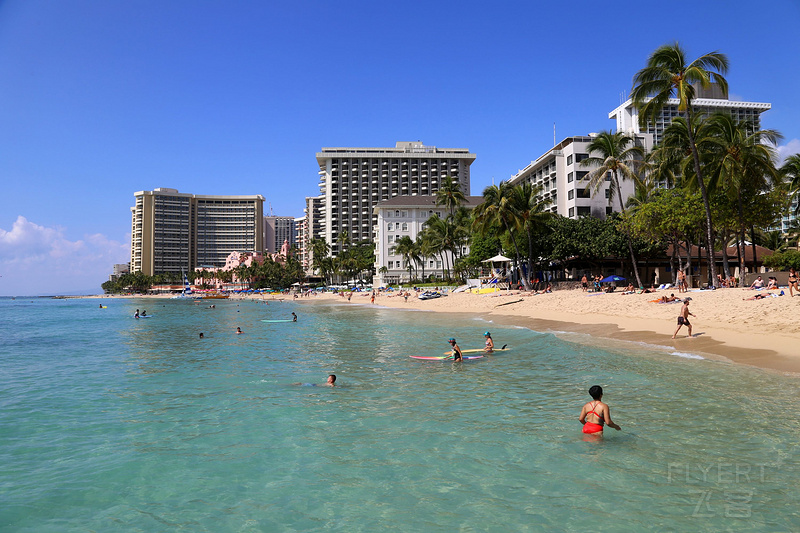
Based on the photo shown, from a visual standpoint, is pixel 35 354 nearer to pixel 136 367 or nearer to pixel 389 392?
pixel 136 367

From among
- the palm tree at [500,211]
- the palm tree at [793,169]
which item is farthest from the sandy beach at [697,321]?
the palm tree at [793,169]

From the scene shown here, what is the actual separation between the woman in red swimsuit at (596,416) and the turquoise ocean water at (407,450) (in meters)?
0.24

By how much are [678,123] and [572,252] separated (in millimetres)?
20345

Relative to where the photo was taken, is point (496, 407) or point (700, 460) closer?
point (700, 460)

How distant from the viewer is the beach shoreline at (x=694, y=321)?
15.4 meters

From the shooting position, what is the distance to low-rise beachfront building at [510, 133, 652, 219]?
64.1 m

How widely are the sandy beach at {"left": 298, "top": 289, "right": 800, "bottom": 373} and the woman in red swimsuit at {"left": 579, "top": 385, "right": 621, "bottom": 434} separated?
26.0 ft

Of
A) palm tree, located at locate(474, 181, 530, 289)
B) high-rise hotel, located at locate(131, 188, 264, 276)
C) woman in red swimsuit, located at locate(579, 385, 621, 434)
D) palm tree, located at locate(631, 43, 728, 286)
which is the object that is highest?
high-rise hotel, located at locate(131, 188, 264, 276)

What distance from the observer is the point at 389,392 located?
40.7ft

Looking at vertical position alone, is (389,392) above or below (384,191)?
below

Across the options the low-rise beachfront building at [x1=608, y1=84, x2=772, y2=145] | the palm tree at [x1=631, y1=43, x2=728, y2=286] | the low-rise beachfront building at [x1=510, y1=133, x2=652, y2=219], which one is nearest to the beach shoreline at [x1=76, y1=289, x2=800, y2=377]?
the palm tree at [x1=631, y1=43, x2=728, y2=286]

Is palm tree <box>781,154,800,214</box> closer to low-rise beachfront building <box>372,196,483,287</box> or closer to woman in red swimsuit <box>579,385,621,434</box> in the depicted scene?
woman in red swimsuit <box>579,385,621,434</box>

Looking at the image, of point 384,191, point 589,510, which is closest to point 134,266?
point 384,191

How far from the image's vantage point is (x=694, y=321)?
21266 millimetres
